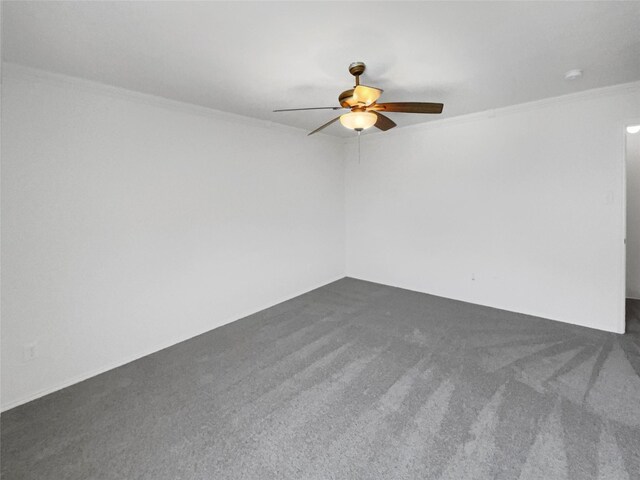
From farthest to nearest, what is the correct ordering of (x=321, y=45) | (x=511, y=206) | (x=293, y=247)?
(x=293, y=247), (x=511, y=206), (x=321, y=45)

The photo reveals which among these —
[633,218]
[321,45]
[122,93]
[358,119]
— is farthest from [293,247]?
[633,218]

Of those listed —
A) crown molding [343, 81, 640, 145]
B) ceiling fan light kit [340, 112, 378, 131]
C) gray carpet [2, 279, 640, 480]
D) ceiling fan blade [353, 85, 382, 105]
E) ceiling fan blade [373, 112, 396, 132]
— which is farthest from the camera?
crown molding [343, 81, 640, 145]

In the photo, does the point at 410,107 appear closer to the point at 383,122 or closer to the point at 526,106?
the point at 383,122

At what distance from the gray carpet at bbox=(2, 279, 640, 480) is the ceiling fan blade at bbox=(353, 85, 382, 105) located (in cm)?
214

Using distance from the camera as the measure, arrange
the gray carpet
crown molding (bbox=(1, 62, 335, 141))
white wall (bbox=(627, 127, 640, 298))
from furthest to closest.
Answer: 1. white wall (bbox=(627, 127, 640, 298))
2. crown molding (bbox=(1, 62, 335, 141))
3. the gray carpet

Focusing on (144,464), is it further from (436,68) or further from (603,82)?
(603,82)

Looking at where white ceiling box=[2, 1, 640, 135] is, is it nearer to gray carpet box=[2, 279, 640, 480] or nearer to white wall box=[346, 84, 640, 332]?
white wall box=[346, 84, 640, 332]

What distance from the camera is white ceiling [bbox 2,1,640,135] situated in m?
1.65

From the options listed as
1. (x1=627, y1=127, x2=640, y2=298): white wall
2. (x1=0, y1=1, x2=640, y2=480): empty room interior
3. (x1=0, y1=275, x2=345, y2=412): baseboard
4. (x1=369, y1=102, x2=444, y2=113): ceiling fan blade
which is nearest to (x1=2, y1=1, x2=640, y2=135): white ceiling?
(x1=0, y1=1, x2=640, y2=480): empty room interior

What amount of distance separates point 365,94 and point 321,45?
423 mm

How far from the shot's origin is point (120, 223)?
106 inches

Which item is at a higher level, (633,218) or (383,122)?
(383,122)

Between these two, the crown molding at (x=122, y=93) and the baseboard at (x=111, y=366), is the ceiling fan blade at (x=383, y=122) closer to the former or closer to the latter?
the crown molding at (x=122, y=93)

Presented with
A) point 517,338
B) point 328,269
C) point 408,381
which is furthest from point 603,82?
point 328,269
